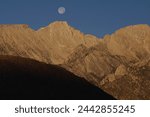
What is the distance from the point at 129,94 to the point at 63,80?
145 m

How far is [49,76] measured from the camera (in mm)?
56125

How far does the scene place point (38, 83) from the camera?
52031 millimetres

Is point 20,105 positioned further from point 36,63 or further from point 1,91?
point 36,63

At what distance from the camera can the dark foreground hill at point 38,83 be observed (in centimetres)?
4853

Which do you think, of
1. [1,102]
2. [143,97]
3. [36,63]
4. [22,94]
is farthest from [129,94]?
[1,102]

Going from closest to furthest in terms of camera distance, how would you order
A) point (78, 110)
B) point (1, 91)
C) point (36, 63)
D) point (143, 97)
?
point (78, 110)
point (1, 91)
point (36, 63)
point (143, 97)

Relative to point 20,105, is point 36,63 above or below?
above

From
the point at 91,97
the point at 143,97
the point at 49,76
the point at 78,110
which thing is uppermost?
the point at 143,97

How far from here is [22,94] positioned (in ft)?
A: 156

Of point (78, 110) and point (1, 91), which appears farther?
point (1, 91)

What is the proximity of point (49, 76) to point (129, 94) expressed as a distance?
145 meters

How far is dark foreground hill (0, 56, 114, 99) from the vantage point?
4853cm


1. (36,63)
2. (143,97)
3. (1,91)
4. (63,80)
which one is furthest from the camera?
(143,97)

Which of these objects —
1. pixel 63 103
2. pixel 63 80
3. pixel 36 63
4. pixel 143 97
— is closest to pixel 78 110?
pixel 63 103
